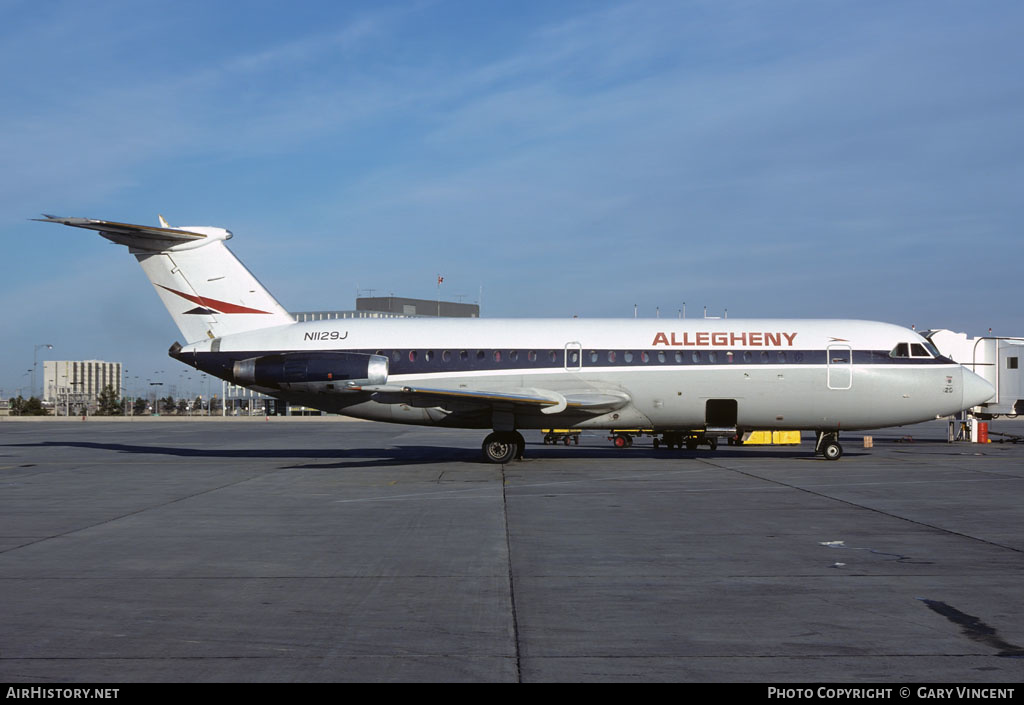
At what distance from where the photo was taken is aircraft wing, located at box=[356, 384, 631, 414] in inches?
866

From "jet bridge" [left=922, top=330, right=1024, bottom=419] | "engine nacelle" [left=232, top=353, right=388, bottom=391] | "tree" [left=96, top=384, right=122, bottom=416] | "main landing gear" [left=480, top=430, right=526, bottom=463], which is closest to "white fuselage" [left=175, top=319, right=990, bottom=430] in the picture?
"main landing gear" [left=480, top=430, right=526, bottom=463]

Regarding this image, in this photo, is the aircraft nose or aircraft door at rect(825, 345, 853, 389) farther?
the aircraft nose

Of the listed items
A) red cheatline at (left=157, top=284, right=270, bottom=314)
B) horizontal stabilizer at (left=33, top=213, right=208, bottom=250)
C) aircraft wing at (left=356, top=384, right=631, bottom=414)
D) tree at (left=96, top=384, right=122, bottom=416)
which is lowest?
tree at (left=96, top=384, right=122, bottom=416)

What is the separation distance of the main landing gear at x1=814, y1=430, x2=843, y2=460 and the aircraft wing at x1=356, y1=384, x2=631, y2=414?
6.33m

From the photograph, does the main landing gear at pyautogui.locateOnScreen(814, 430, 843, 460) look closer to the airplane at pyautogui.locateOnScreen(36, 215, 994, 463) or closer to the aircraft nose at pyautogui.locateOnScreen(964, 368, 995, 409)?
the airplane at pyautogui.locateOnScreen(36, 215, 994, 463)

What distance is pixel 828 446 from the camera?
25.3 metres

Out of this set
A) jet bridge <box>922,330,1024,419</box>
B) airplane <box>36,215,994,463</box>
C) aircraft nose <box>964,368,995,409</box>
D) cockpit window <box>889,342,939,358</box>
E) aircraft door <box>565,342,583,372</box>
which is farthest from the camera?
jet bridge <box>922,330,1024,419</box>

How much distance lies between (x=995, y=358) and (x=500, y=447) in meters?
22.8

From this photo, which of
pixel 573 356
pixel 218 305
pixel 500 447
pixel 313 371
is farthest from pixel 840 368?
pixel 218 305

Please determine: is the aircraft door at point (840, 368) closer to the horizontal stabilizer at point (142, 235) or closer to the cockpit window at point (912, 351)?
the cockpit window at point (912, 351)

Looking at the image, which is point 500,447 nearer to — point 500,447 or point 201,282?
point 500,447

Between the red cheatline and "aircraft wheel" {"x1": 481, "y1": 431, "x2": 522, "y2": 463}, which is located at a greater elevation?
the red cheatline
